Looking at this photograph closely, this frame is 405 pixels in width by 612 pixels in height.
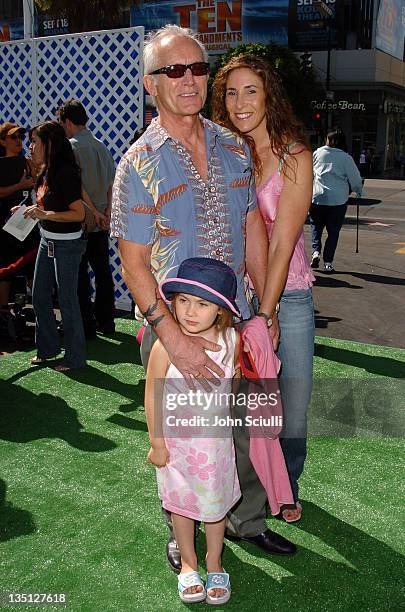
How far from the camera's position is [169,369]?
8.41 ft

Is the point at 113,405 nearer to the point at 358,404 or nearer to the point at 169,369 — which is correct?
the point at 358,404

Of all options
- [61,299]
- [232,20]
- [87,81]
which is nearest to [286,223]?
[61,299]

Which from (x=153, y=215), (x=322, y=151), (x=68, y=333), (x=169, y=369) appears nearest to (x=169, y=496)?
(x=169, y=369)

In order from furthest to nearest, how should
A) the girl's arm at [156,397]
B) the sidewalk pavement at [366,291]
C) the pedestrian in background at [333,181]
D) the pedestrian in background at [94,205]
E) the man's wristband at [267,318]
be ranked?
the pedestrian in background at [333,181]
the sidewalk pavement at [366,291]
the pedestrian in background at [94,205]
the man's wristband at [267,318]
the girl's arm at [156,397]

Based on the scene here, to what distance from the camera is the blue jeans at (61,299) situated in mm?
5410

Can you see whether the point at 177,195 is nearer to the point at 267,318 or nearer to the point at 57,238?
the point at 267,318

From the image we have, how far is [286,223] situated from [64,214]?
9.13 ft

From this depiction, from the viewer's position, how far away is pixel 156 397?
8.43 ft

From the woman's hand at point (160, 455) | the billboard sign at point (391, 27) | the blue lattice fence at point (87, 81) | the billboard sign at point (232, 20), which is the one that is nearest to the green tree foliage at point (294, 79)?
the billboard sign at point (232, 20)

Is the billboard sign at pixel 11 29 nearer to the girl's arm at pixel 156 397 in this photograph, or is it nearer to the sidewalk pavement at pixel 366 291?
the sidewalk pavement at pixel 366 291

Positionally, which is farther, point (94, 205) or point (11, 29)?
point (11, 29)

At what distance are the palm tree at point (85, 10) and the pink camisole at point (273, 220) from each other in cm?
2540

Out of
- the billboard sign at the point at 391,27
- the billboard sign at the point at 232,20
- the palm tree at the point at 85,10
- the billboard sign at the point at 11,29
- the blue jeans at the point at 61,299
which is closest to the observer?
the blue jeans at the point at 61,299

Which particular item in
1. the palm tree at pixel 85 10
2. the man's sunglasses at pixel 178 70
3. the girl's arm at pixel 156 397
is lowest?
the girl's arm at pixel 156 397
